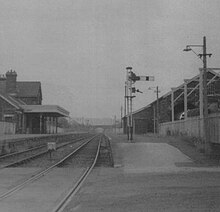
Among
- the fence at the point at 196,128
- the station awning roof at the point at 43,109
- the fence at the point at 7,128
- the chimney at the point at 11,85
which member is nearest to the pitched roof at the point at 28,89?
the chimney at the point at 11,85

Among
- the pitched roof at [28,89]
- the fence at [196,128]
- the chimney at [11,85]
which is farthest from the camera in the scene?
the pitched roof at [28,89]

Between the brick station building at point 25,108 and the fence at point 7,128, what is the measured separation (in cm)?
419

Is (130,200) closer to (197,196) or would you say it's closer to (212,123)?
(197,196)

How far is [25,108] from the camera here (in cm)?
7794

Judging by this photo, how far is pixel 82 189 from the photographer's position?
552 inches

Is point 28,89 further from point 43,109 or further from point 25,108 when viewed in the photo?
point 43,109

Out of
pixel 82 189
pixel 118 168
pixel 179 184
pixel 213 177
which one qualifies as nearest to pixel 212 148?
pixel 118 168

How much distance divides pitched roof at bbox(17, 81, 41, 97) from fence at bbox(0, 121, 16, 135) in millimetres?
28231

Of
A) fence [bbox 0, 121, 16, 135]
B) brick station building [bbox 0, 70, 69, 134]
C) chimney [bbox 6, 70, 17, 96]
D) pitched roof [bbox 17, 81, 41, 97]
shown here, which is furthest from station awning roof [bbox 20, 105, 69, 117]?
pitched roof [bbox 17, 81, 41, 97]

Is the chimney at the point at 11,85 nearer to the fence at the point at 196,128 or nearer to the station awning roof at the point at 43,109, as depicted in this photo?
the station awning roof at the point at 43,109

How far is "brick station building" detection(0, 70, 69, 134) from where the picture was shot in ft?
247

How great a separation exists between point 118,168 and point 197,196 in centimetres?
997

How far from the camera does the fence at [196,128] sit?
2606cm

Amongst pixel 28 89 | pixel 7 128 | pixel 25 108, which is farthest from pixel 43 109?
pixel 28 89
